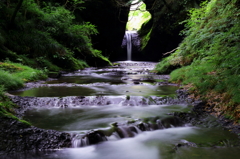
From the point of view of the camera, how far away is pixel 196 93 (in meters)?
5.23

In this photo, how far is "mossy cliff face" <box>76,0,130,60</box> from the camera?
2122 cm

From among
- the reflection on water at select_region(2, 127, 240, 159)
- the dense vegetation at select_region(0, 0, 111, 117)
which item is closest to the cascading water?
the dense vegetation at select_region(0, 0, 111, 117)

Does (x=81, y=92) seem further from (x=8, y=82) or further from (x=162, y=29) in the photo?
(x=162, y=29)

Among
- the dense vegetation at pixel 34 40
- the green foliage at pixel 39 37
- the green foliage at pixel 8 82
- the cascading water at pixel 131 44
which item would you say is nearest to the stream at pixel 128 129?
the green foliage at pixel 8 82

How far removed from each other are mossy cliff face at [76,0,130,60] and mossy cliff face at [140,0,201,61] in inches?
138

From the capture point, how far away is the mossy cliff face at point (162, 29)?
20.8 metres

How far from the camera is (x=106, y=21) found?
23.4 metres

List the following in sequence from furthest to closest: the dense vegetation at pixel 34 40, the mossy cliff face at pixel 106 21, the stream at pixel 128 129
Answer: the mossy cliff face at pixel 106 21
the dense vegetation at pixel 34 40
the stream at pixel 128 129

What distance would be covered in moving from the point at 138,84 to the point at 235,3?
4.04 metres

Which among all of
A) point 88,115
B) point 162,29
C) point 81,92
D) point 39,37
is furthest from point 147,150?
point 162,29

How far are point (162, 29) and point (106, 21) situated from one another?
6.69 m

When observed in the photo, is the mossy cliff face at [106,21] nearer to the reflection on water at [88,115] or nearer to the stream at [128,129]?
the stream at [128,129]

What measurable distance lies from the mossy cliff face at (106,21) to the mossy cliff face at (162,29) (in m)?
3.50

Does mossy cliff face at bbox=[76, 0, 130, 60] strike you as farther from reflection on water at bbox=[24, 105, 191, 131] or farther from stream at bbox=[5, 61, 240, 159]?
reflection on water at bbox=[24, 105, 191, 131]
